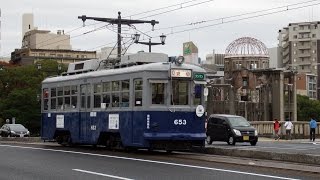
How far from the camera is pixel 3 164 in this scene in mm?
16766

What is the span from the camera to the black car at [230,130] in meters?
29.6

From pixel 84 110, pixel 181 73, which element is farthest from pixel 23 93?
pixel 181 73

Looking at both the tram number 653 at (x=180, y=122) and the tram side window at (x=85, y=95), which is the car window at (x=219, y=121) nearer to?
the tram side window at (x=85, y=95)

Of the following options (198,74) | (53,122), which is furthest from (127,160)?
(53,122)

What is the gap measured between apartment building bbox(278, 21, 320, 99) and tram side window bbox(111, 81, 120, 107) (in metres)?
133

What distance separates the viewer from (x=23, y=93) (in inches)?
2739

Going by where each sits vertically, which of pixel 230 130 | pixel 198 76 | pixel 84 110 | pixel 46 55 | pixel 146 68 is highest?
pixel 46 55

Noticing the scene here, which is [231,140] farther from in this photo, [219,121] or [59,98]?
[59,98]

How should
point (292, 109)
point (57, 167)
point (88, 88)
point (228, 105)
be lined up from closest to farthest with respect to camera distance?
point (57, 167)
point (88, 88)
point (228, 105)
point (292, 109)

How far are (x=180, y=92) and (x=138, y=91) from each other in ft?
4.75

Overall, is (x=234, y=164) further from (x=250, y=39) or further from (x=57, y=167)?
(x=250, y=39)

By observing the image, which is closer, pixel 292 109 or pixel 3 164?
pixel 3 164

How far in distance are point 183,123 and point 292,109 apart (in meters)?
87.5

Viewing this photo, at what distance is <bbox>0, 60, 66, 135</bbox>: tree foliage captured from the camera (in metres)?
69.9
